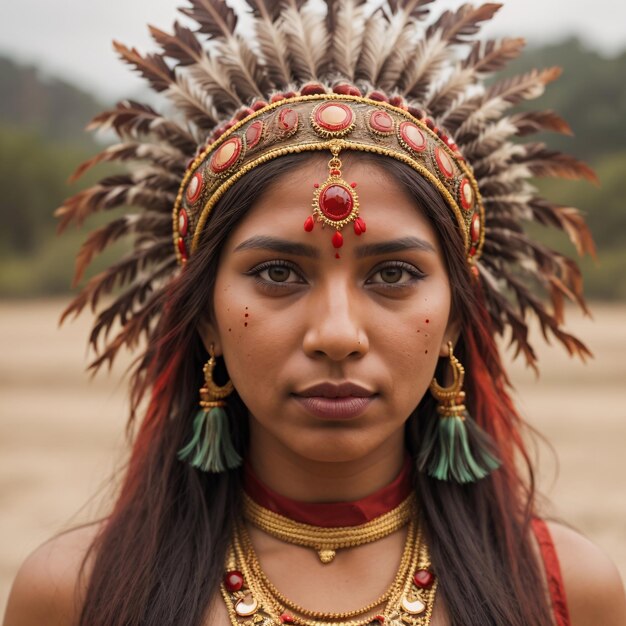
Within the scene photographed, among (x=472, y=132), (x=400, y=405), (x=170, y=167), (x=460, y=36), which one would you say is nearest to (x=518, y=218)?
(x=472, y=132)

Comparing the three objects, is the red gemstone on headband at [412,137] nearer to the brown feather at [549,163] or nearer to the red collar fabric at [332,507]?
the brown feather at [549,163]

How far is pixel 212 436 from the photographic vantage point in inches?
100

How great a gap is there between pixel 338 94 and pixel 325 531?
122 centimetres

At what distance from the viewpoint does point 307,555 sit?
2.40 metres

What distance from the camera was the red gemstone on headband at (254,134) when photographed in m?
2.39

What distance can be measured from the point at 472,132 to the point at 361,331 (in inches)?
36.8

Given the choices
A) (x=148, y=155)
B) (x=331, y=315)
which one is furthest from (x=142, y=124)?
(x=331, y=315)

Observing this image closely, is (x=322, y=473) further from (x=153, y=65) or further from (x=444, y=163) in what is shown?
(x=153, y=65)

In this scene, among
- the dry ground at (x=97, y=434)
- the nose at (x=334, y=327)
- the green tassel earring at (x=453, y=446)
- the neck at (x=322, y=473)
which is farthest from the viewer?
the dry ground at (x=97, y=434)

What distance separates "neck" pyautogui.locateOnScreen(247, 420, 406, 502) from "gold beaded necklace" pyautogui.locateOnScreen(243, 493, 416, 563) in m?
0.08

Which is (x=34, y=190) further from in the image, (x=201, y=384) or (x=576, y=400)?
(x=201, y=384)

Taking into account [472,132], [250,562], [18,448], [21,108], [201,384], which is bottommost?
[18,448]

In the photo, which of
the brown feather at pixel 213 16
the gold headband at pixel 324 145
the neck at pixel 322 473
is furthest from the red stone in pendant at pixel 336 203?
the brown feather at pixel 213 16

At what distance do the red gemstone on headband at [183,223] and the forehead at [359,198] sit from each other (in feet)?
0.82
